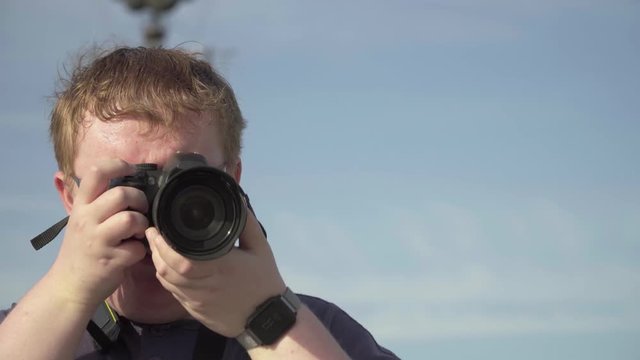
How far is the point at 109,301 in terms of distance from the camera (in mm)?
3211

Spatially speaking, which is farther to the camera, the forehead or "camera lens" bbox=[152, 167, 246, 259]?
the forehead

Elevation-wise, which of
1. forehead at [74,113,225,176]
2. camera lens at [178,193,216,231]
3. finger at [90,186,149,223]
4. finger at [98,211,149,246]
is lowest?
finger at [98,211,149,246]

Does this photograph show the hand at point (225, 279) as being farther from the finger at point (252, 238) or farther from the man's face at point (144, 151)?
the man's face at point (144, 151)

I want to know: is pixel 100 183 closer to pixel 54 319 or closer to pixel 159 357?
pixel 54 319

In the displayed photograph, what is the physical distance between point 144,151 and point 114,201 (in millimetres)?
277

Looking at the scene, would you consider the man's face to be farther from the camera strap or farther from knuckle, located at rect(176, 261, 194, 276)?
knuckle, located at rect(176, 261, 194, 276)

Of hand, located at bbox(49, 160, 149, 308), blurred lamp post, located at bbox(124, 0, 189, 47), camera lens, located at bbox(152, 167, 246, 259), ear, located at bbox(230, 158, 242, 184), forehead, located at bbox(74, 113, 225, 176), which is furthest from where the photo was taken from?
blurred lamp post, located at bbox(124, 0, 189, 47)

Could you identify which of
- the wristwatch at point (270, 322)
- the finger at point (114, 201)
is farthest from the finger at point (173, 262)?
the wristwatch at point (270, 322)

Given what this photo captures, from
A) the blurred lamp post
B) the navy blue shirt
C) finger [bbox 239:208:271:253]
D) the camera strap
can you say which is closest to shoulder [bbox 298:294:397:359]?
the navy blue shirt

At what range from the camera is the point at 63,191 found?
10.9 feet

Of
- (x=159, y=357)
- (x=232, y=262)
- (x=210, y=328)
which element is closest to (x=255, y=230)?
(x=232, y=262)

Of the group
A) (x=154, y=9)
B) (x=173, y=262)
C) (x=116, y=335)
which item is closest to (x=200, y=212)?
(x=173, y=262)

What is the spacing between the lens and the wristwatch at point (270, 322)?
287cm

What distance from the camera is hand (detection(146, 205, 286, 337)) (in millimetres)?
2717
